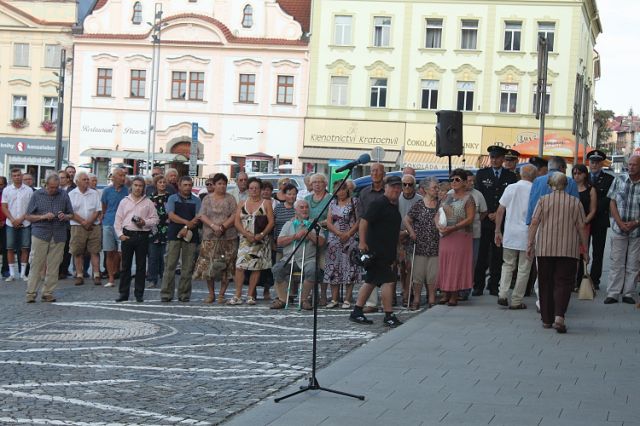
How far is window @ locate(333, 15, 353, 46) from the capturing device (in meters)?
57.9

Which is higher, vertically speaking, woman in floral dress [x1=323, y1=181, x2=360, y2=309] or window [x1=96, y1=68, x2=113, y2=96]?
window [x1=96, y1=68, x2=113, y2=96]

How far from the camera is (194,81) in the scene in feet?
193

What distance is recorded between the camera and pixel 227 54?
5834cm

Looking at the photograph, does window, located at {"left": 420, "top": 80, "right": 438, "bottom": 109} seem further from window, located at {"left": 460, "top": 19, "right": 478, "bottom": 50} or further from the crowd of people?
the crowd of people

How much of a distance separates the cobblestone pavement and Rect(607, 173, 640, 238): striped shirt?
11.6 feet

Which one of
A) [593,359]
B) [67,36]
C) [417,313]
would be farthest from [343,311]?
[67,36]

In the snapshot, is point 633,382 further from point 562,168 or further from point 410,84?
point 410,84

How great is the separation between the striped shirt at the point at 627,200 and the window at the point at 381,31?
4287cm

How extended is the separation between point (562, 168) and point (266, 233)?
4.37m

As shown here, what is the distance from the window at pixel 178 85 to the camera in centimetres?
5884

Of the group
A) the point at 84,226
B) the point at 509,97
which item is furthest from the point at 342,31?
the point at 84,226

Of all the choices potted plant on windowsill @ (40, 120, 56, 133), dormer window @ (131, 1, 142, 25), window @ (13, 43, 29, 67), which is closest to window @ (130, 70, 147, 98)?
dormer window @ (131, 1, 142, 25)

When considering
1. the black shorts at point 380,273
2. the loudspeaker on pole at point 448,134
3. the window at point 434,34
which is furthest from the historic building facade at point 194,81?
the black shorts at point 380,273

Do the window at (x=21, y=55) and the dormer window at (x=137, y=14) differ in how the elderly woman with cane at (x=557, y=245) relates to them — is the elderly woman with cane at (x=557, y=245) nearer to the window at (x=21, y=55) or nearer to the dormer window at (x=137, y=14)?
the dormer window at (x=137, y=14)
